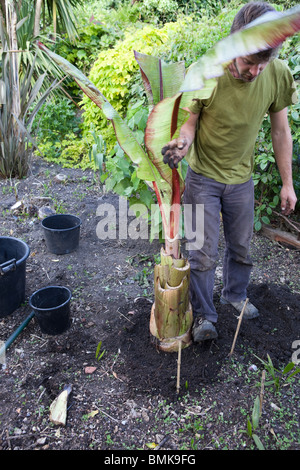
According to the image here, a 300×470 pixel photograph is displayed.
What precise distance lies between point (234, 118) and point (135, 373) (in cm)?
157

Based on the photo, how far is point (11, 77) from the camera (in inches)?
178

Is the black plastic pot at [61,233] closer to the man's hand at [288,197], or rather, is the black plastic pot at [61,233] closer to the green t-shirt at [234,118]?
the green t-shirt at [234,118]

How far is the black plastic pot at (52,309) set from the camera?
7.91 ft

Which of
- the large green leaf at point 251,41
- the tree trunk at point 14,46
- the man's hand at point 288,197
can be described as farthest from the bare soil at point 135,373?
the tree trunk at point 14,46

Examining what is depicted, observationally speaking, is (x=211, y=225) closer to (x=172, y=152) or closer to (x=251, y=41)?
(x=172, y=152)

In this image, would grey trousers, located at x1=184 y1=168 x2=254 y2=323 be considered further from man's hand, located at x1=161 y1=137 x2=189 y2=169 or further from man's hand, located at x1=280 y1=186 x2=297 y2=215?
man's hand, located at x1=161 y1=137 x2=189 y2=169

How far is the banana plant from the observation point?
118cm

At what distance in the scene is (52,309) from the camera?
238cm

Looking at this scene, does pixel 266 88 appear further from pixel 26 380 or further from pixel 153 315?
pixel 26 380

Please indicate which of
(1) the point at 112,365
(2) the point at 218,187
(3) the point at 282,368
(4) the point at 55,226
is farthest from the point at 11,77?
(3) the point at 282,368

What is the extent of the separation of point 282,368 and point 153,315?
2.77 ft

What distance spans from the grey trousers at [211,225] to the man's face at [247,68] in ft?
1.97

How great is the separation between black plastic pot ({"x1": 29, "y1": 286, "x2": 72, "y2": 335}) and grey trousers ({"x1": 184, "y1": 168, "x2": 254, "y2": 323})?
860 millimetres

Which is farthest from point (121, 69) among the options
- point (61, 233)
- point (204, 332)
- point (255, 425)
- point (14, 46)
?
point (255, 425)
